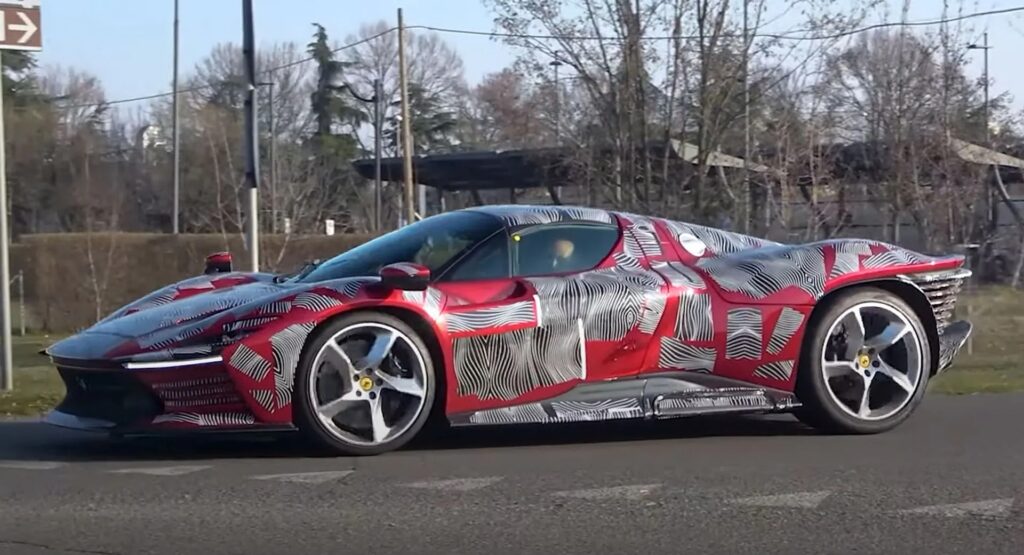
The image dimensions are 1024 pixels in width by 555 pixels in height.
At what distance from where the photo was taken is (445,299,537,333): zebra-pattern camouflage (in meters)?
6.49

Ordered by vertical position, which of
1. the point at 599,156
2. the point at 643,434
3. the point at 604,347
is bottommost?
the point at 643,434

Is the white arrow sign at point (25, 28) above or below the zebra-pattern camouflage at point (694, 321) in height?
above

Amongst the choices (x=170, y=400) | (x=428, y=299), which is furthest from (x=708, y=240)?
(x=170, y=400)

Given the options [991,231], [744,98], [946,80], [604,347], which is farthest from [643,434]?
[991,231]

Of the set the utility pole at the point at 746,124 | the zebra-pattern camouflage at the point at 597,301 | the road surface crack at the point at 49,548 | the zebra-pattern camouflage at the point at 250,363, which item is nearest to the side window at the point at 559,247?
the zebra-pattern camouflage at the point at 597,301

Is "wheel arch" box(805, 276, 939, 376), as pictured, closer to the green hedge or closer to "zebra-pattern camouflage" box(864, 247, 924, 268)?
"zebra-pattern camouflage" box(864, 247, 924, 268)

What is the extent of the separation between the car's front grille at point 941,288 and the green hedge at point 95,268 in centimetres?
1940

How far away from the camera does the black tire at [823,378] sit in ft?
22.8

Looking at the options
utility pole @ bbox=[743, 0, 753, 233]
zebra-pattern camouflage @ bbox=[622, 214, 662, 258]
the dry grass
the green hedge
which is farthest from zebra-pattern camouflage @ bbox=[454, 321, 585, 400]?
the green hedge

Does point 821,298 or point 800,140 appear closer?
point 821,298

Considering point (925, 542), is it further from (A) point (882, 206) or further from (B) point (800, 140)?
(A) point (882, 206)

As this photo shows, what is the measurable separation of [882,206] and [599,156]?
4.85m

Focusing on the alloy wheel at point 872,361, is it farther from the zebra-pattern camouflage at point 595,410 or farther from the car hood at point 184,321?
the car hood at point 184,321

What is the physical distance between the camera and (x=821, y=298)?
699 cm
